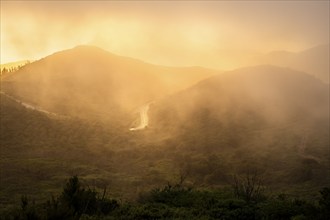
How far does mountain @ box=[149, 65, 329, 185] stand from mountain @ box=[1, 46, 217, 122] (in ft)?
68.2

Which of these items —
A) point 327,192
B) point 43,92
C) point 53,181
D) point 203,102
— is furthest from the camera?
point 43,92

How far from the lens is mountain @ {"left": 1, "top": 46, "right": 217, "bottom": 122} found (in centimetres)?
15138

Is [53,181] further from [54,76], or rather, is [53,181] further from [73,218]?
[54,76]

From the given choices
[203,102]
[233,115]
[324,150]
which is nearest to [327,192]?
[324,150]

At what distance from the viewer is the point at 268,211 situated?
28375 millimetres

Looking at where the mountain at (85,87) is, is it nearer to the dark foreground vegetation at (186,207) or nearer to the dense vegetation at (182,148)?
the dense vegetation at (182,148)

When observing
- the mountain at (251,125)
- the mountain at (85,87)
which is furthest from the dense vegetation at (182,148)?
the mountain at (85,87)

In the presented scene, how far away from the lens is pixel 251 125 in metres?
120

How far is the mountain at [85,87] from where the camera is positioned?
497 ft

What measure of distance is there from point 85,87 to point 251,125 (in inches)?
3176

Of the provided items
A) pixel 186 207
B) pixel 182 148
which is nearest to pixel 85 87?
pixel 182 148

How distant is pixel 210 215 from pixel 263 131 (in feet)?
286

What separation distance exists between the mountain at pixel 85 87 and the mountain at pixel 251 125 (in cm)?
2078

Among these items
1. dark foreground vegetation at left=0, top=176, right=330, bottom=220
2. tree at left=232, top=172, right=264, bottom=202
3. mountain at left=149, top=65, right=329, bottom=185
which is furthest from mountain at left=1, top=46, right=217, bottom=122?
dark foreground vegetation at left=0, top=176, right=330, bottom=220
